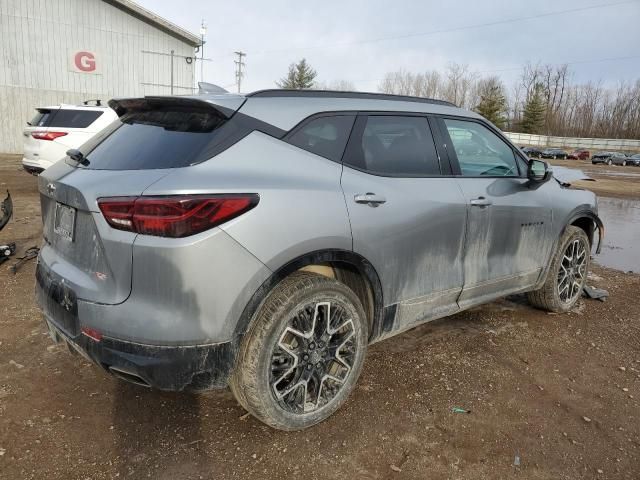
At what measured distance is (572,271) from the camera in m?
4.60

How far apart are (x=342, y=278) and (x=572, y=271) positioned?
281 centimetres

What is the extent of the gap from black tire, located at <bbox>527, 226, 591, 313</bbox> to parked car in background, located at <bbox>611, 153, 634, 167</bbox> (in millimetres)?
49756

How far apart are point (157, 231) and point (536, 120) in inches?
3224

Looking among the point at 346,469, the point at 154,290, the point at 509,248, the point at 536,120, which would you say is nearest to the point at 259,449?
the point at 346,469

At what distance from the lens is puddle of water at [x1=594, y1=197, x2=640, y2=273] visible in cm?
697

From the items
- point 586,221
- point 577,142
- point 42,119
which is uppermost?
point 577,142

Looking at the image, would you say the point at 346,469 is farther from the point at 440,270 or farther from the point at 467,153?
the point at 467,153

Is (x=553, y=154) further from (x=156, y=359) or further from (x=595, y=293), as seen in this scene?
(x=156, y=359)

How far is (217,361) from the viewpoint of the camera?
227 cm

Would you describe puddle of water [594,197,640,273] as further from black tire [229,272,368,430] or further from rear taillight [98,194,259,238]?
rear taillight [98,194,259,238]

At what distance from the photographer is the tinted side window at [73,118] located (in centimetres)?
1028

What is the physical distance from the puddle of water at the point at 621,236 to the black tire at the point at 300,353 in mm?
5395

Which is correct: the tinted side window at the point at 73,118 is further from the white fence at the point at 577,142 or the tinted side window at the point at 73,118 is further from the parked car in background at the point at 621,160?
the white fence at the point at 577,142

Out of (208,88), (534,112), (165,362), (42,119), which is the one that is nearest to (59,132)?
(42,119)
